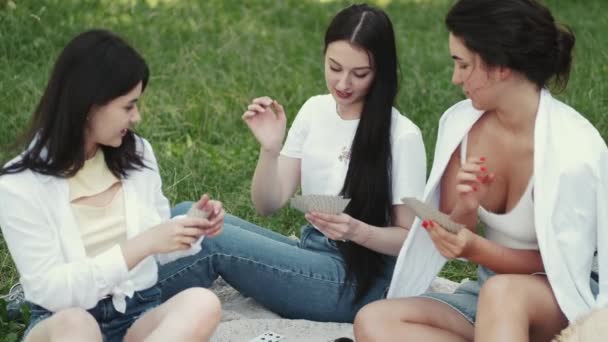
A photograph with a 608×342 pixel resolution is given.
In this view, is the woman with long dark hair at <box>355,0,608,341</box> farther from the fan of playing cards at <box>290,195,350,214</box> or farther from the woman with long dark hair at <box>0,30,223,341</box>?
the woman with long dark hair at <box>0,30,223,341</box>

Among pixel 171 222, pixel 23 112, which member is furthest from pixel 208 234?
pixel 23 112

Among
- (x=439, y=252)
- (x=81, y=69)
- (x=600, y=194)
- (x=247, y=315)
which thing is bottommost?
(x=247, y=315)

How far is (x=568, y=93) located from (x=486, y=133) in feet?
10.5

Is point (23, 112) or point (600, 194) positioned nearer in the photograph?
point (600, 194)

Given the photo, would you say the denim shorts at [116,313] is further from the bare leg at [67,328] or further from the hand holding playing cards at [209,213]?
the hand holding playing cards at [209,213]

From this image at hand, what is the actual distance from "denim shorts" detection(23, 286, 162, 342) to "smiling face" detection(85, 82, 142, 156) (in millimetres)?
533

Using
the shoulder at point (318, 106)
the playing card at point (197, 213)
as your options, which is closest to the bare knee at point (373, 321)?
the playing card at point (197, 213)

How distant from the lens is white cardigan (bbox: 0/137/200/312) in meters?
3.40

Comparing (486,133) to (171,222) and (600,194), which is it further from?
(171,222)

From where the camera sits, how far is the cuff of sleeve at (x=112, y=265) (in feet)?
11.2

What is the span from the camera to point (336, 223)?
3.78 m

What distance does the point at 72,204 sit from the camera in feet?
11.7

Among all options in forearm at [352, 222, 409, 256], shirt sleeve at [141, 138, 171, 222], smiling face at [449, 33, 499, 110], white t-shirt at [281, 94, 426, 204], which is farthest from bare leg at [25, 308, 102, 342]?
smiling face at [449, 33, 499, 110]

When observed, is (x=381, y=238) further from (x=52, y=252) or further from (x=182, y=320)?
(x=52, y=252)
